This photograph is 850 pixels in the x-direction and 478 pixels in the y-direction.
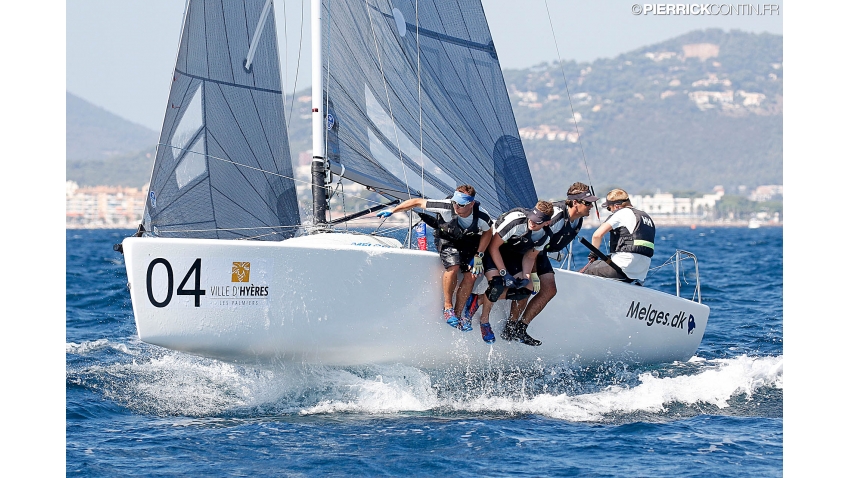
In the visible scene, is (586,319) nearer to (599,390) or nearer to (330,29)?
(599,390)

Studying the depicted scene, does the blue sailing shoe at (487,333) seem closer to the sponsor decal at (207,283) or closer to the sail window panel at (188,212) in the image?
the sponsor decal at (207,283)

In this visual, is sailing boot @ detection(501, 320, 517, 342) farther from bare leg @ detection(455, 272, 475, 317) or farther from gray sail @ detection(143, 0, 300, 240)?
gray sail @ detection(143, 0, 300, 240)

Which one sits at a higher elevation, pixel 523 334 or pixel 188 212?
pixel 188 212

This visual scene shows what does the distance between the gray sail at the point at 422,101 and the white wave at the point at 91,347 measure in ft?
9.26

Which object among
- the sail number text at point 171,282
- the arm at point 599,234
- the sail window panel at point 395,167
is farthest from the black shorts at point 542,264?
the sail number text at point 171,282

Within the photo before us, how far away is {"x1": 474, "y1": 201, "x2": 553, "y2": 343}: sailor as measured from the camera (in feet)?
20.6

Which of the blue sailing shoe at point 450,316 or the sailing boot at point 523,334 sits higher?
the blue sailing shoe at point 450,316

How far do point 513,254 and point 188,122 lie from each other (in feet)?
8.46

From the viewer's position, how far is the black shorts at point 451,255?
622 cm

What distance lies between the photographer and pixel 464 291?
250 inches

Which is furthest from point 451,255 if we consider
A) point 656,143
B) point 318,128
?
point 656,143

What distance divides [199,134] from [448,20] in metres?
2.18

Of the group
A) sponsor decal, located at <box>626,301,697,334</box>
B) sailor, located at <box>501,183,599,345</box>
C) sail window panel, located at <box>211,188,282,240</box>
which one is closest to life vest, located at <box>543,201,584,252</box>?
sailor, located at <box>501,183,599,345</box>

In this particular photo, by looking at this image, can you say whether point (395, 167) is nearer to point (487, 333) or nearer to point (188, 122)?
point (188, 122)
